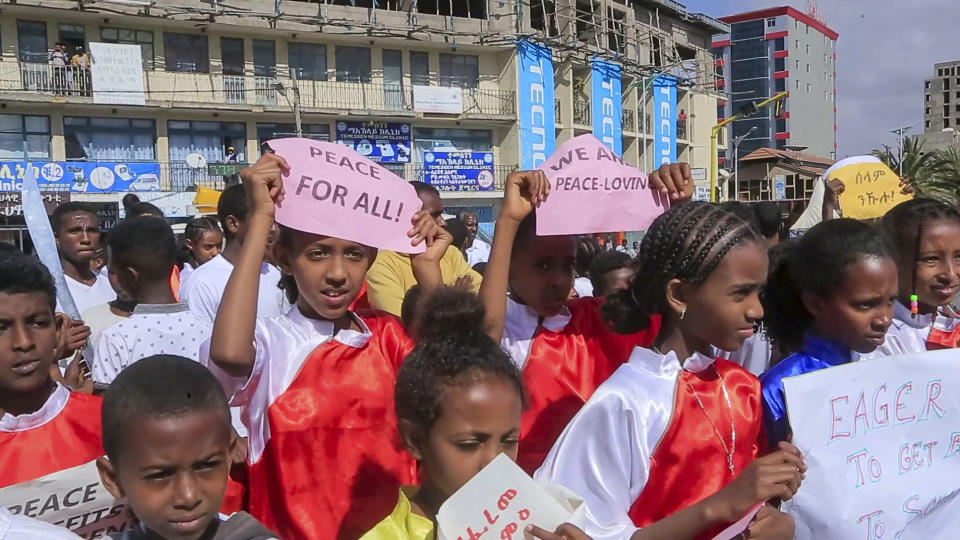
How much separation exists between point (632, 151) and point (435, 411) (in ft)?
117

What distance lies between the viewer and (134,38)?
81.7ft

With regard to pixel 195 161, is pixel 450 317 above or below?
below

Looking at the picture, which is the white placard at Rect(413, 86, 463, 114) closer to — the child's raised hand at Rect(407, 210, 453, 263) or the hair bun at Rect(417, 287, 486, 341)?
the child's raised hand at Rect(407, 210, 453, 263)

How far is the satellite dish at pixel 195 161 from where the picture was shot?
25.1m

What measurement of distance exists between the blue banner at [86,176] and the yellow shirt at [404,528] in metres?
22.9

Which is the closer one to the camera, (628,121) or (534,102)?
(534,102)

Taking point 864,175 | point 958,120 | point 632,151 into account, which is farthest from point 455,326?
point 958,120

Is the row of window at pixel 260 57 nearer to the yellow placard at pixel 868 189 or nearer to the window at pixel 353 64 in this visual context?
the window at pixel 353 64

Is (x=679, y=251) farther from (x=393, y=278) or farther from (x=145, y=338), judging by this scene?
(x=145, y=338)

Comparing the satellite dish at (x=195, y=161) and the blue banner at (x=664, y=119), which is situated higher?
the blue banner at (x=664, y=119)

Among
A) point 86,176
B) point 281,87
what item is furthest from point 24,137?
point 281,87

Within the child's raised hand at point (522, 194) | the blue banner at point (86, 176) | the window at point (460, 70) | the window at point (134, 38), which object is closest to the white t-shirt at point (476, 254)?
the child's raised hand at point (522, 194)

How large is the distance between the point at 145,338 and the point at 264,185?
1559 mm

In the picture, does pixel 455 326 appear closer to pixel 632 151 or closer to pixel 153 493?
pixel 153 493
